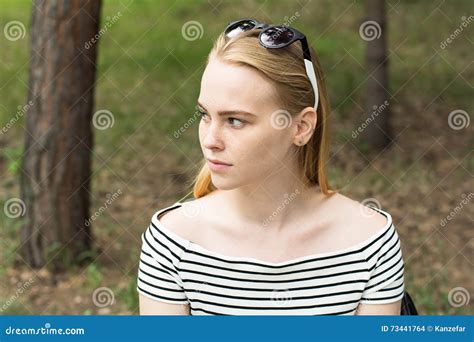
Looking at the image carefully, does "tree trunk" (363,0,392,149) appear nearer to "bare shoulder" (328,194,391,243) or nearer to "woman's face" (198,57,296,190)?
"bare shoulder" (328,194,391,243)

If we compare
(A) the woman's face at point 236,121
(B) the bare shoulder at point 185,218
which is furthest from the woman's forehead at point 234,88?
(B) the bare shoulder at point 185,218

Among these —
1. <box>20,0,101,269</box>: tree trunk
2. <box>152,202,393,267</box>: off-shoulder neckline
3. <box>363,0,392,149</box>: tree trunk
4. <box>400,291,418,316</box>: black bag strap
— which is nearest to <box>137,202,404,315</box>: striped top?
<box>152,202,393,267</box>: off-shoulder neckline

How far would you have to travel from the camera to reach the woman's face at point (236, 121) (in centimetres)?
209

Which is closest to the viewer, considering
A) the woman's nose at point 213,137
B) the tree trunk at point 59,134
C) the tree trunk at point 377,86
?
the woman's nose at point 213,137

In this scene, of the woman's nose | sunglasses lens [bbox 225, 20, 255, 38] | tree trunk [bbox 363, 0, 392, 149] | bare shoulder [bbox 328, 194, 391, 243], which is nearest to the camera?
the woman's nose

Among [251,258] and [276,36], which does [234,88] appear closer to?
[276,36]

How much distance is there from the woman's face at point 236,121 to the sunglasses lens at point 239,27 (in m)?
0.10

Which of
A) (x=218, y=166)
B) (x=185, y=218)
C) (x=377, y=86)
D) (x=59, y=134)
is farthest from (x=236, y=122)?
(x=377, y=86)

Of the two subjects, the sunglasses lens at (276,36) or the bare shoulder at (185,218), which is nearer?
the sunglasses lens at (276,36)

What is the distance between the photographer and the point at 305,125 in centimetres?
224

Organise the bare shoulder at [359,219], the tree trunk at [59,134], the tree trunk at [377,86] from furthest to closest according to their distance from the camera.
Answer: the tree trunk at [377,86] → the tree trunk at [59,134] → the bare shoulder at [359,219]

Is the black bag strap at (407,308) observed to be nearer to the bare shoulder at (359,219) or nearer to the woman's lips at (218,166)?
the bare shoulder at (359,219)

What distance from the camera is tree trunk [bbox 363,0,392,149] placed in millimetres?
6340

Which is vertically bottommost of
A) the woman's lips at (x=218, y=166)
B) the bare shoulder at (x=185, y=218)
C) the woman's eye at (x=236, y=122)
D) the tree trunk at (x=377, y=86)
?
the tree trunk at (x=377, y=86)
